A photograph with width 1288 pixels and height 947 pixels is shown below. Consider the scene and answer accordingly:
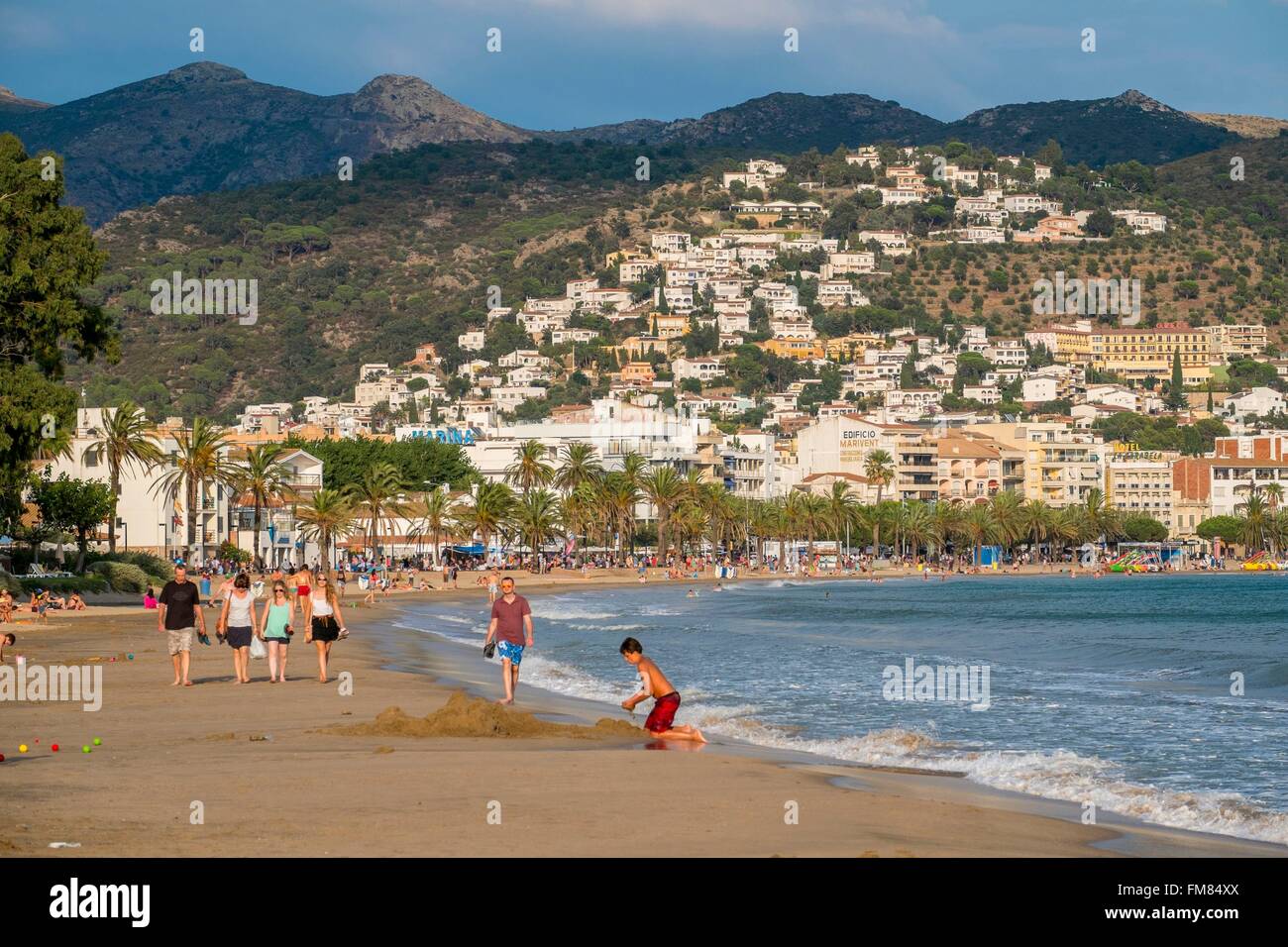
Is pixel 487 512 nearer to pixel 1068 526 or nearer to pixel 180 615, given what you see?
pixel 1068 526

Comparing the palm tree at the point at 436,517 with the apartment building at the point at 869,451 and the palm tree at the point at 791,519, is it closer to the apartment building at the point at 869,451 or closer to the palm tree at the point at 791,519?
the palm tree at the point at 791,519

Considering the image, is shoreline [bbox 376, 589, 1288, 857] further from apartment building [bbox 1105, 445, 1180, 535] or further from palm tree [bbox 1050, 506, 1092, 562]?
apartment building [bbox 1105, 445, 1180, 535]

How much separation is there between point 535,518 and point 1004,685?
8328cm

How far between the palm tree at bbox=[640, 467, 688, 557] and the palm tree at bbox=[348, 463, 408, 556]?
17723 mm

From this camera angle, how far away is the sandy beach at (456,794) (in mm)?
11250

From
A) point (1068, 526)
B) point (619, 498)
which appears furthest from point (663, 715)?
point (1068, 526)

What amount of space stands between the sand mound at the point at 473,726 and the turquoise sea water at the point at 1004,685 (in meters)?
2.53

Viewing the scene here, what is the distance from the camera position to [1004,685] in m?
29.8

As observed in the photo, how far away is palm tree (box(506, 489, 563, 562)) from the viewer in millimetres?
112438

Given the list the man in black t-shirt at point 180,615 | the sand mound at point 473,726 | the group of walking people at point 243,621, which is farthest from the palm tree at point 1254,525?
the sand mound at point 473,726

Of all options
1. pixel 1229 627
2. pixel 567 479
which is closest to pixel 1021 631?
pixel 1229 627

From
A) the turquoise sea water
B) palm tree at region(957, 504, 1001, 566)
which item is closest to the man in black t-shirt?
the turquoise sea water
